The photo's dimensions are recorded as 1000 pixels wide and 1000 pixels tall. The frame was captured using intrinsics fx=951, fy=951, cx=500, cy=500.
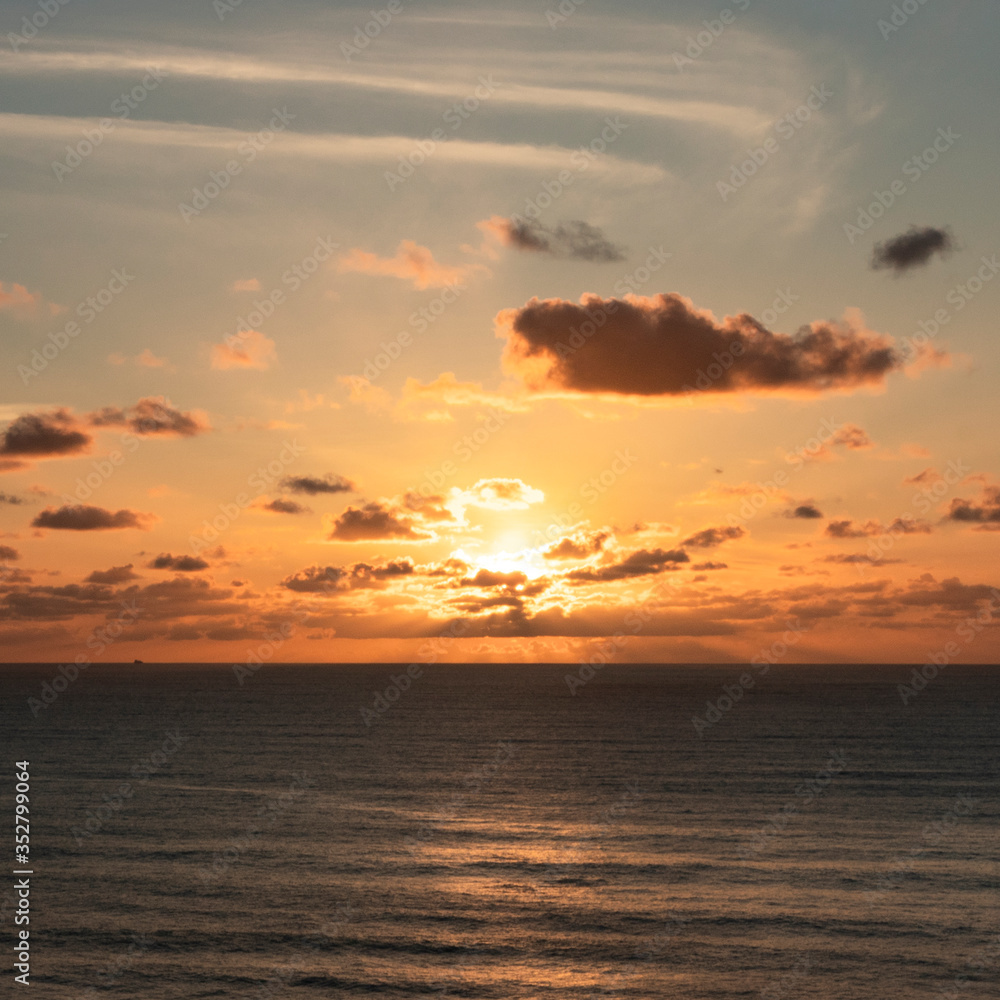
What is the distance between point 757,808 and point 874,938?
35.1m

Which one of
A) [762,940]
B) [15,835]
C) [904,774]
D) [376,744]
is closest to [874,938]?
[762,940]

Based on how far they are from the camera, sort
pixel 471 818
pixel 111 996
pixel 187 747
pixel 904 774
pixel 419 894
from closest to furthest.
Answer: pixel 111 996 < pixel 419 894 < pixel 471 818 < pixel 904 774 < pixel 187 747

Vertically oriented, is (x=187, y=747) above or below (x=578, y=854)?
above

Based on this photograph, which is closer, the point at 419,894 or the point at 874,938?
the point at 874,938

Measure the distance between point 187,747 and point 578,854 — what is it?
3316 inches

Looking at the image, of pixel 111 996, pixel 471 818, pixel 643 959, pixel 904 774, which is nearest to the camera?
pixel 111 996

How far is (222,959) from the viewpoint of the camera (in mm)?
47219

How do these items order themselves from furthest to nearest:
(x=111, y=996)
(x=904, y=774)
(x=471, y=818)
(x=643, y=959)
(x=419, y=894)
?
(x=904, y=774)
(x=471, y=818)
(x=419, y=894)
(x=643, y=959)
(x=111, y=996)

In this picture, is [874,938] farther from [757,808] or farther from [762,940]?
[757,808]

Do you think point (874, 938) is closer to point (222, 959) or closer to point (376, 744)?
point (222, 959)

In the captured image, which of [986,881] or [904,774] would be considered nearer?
[986,881]

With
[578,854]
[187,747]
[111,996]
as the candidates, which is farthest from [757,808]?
[187,747]

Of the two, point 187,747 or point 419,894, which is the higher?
point 187,747

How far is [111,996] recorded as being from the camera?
42875 mm
